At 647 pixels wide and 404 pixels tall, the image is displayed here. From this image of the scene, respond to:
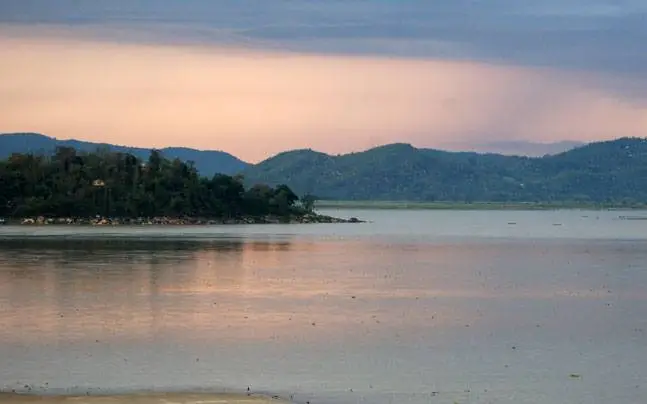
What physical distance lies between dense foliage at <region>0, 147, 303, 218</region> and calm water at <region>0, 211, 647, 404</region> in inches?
3346

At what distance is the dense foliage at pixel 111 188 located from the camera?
140875 mm

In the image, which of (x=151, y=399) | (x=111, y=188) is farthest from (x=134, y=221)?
(x=151, y=399)

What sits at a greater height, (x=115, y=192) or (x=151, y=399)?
(x=115, y=192)

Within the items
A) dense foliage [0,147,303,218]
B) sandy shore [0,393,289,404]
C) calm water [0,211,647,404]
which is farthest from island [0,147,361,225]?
sandy shore [0,393,289,404]

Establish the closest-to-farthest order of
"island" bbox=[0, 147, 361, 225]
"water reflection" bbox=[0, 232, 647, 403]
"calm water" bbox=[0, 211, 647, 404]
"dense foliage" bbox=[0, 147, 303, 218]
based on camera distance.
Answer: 1. "calm water" bbox=[0, 211, 647, 404]
2. "water reflection" bbox=[0, 232, 647, 403]
3. "island" bbox=[0, 147, 361, 225]
4. "dense foliage" bbox=[0, 147, 303, 218]

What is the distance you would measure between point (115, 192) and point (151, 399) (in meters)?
127

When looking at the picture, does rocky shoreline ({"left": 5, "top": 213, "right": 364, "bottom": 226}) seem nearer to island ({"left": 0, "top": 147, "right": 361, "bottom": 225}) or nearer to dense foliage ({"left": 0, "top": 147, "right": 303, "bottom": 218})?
island ({"left": 0, "top": 147, "right": 361, "bottom": 225})

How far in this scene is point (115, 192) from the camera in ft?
474

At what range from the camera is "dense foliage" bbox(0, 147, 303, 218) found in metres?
141

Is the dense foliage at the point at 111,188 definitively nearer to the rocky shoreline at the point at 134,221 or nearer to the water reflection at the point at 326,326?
the rocky shoreline at the point at 134,221

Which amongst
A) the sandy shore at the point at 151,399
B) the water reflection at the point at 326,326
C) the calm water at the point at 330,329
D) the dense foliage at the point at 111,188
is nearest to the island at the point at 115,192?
the dense foliage at the point at 111,188

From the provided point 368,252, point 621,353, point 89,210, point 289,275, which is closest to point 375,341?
point 621,353

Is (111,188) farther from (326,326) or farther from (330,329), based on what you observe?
(330,329)

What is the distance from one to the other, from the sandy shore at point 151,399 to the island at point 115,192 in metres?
121
